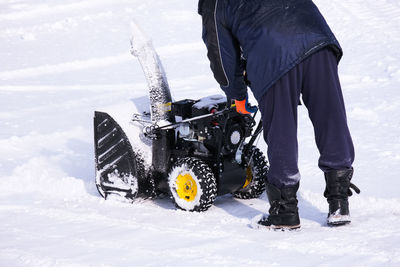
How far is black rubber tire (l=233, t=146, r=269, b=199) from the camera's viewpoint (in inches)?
161

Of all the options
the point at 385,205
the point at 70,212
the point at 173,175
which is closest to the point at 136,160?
the point at 173,175

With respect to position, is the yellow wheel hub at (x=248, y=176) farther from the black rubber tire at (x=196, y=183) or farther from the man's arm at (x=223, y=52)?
the man's arm at (x=223, y=52)

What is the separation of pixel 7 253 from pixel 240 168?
159 cm

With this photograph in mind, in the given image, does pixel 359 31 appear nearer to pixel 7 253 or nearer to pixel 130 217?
pixel 130 217

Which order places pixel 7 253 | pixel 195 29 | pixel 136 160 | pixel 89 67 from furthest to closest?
pixel 195 29
pixel 89 67
pixel 136 160
pixel 7 253

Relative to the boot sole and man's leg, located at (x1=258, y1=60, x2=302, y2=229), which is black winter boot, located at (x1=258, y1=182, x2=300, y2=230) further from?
the boot sole

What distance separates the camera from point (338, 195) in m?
3.36

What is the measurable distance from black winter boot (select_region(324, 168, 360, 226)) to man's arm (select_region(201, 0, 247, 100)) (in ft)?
2.39

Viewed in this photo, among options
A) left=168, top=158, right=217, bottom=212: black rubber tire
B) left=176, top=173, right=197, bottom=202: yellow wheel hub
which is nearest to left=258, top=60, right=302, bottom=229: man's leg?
left=168, top=158, right=217, bottom=212: black rubber tire

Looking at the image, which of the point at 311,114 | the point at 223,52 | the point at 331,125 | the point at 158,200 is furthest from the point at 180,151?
the point at 331,125

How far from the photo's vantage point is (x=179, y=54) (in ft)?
32.8

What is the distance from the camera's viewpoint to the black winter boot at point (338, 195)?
11.0 feet

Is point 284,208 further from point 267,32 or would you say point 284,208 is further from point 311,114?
point 267,32

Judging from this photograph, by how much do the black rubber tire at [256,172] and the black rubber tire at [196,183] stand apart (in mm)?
349
